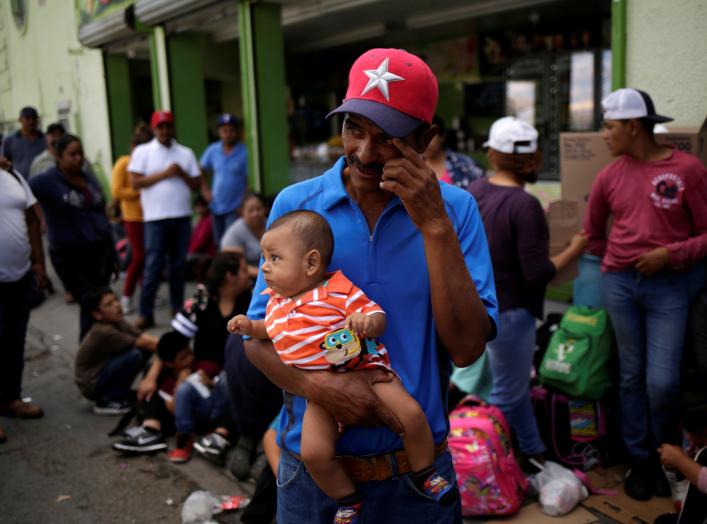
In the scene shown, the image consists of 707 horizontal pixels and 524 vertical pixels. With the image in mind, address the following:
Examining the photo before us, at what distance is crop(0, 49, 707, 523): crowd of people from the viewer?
166 cm

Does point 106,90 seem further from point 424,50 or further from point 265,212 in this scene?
point 265,212

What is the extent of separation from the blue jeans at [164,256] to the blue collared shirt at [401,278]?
520 cm

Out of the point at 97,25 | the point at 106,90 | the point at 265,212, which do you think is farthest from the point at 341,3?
the point at 106,90

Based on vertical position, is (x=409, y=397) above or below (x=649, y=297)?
above

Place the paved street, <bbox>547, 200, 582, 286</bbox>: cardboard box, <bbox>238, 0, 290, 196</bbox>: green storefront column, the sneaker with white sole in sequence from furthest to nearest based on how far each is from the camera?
<bbox>238, 0, 290, 196</bbox>: green storefront column, the sneaker with white sole, <bbox>547, 200, 582, 286</bbox>: cardboard box, the paved street

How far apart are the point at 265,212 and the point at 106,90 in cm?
697

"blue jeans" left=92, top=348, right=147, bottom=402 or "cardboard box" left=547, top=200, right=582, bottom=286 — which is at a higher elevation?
"cardboard box" left=547, top=200, right=582, bottom=286

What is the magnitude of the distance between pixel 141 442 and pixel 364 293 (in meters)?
3.06

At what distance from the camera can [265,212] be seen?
5594 mm

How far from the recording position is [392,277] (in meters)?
1.71

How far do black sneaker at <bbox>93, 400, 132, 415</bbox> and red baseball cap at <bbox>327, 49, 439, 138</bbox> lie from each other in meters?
3.94

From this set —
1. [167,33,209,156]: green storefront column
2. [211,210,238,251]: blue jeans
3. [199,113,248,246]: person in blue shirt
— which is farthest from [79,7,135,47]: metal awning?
[211,210,238,251]: blue jeans

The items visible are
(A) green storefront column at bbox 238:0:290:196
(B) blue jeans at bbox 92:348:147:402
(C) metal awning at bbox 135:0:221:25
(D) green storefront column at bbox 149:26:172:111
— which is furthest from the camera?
(D) green storefront column at bbox 149:26:172:111

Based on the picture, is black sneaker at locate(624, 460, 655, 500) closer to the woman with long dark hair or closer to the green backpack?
the green backpack
